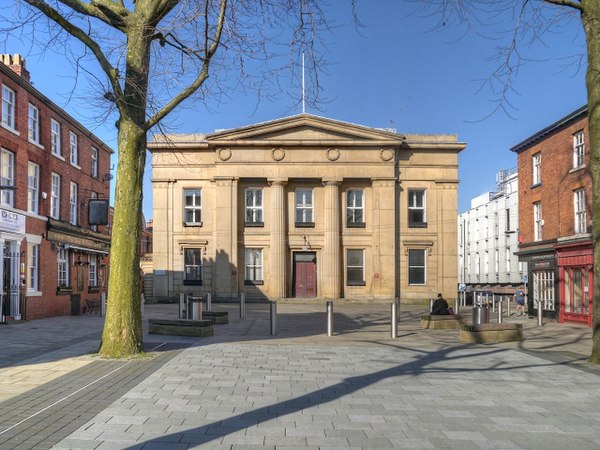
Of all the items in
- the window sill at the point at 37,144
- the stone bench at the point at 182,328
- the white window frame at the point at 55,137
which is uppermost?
the white window frame at the point at 55,137

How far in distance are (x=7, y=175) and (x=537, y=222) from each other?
23676 millimetres

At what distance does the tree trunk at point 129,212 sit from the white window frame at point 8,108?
37.1 feet

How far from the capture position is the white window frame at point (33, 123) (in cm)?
2237

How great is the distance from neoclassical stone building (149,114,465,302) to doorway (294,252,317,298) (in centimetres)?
6

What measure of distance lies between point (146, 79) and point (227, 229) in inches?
982

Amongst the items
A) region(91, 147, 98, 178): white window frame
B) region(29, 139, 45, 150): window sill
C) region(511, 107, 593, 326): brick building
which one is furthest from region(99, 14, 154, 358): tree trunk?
region(91, 147, 98, 178): white window frame

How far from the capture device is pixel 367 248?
120ft

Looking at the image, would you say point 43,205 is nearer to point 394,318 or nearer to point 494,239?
point 394,318

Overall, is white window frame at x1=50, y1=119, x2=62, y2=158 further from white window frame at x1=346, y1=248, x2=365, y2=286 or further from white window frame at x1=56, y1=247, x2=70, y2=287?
white window frame at x1=346, y1=248, x2=365, y2=286

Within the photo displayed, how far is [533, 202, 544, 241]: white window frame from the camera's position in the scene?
28438mm

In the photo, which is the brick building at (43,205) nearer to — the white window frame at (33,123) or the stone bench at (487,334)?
the white window frame at (33,123)

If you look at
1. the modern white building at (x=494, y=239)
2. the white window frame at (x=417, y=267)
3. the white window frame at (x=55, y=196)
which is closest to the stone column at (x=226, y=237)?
the white window frame at (x=417, y=267)

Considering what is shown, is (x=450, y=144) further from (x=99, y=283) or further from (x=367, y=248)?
(x=99, y=283)

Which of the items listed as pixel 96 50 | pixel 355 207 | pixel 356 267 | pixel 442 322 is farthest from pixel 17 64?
pixel 356 267
